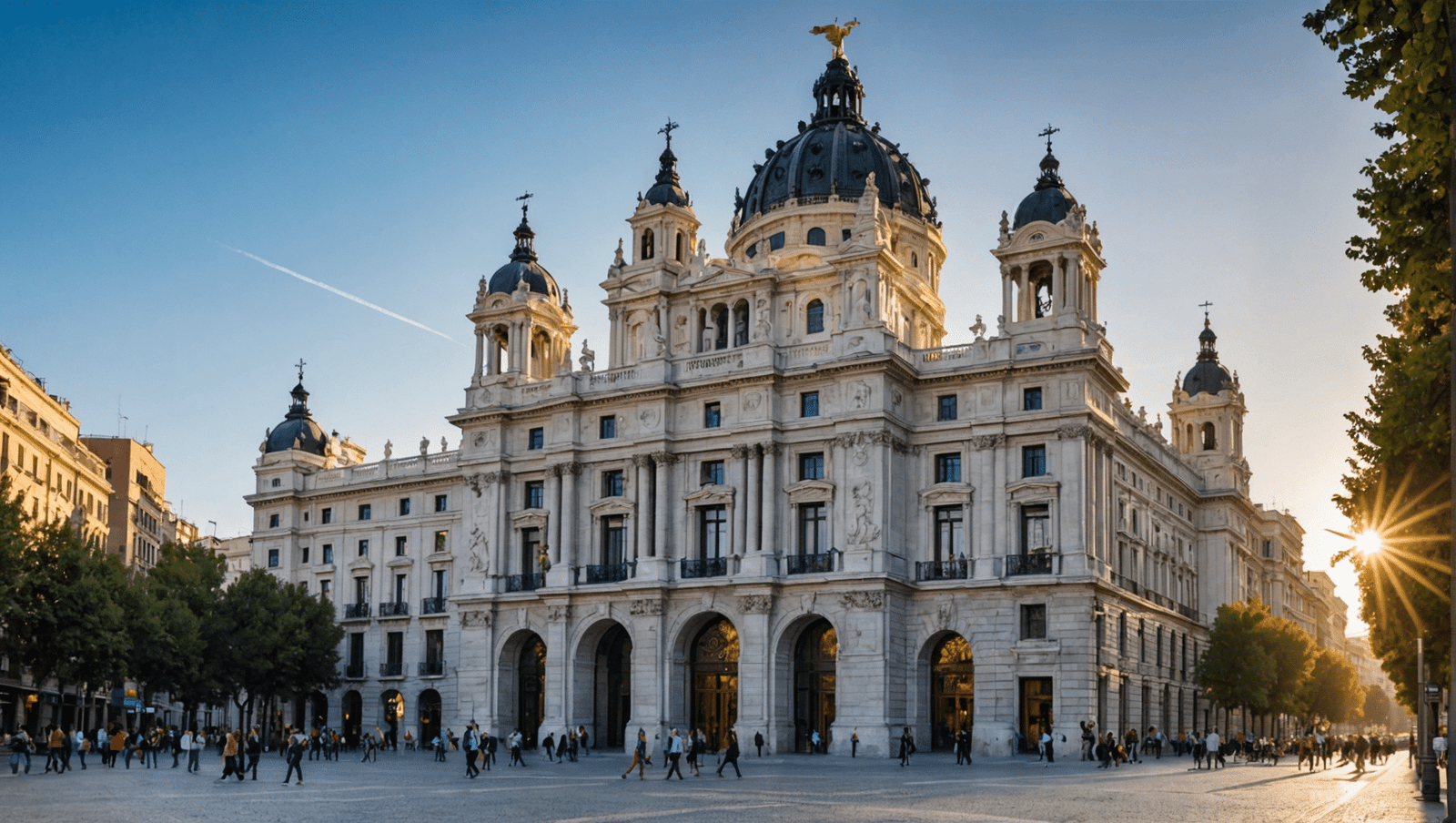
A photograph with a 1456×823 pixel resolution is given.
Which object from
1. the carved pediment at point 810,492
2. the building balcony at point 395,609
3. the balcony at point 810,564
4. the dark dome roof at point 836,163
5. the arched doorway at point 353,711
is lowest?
the arched doorway at point 353,711

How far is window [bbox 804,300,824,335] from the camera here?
7650cm

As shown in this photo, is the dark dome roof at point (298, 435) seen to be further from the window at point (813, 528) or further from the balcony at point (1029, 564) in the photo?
the balcony at point (1029, 564)

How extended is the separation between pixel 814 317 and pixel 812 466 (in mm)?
9563

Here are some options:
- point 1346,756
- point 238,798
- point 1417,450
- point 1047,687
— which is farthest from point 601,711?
point 1417,450

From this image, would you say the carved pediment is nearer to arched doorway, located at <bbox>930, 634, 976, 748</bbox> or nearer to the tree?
arched doorway, located at <bbox>930, 634, 976, 748</bbox>

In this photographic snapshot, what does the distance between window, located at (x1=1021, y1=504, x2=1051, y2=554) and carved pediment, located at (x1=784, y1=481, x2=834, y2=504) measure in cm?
864

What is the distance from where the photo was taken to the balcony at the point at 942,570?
67750 mm

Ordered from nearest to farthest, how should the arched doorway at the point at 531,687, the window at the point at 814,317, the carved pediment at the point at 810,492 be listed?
the carved pediment at the point at 810,492, the window at the point at 814,317, the arched doorway at the point at 531,687

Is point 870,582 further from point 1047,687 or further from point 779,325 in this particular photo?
point 779,325

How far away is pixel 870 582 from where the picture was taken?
216 ft

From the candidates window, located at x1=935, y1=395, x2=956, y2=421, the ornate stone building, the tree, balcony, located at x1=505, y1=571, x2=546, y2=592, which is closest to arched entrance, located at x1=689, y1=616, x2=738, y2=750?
the ornate stone building

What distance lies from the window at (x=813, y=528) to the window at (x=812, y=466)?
4.63 feet

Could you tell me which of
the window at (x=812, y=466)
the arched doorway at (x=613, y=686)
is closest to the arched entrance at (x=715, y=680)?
the arched doorway at (x=613, y=686)

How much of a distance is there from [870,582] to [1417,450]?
3965 cm
